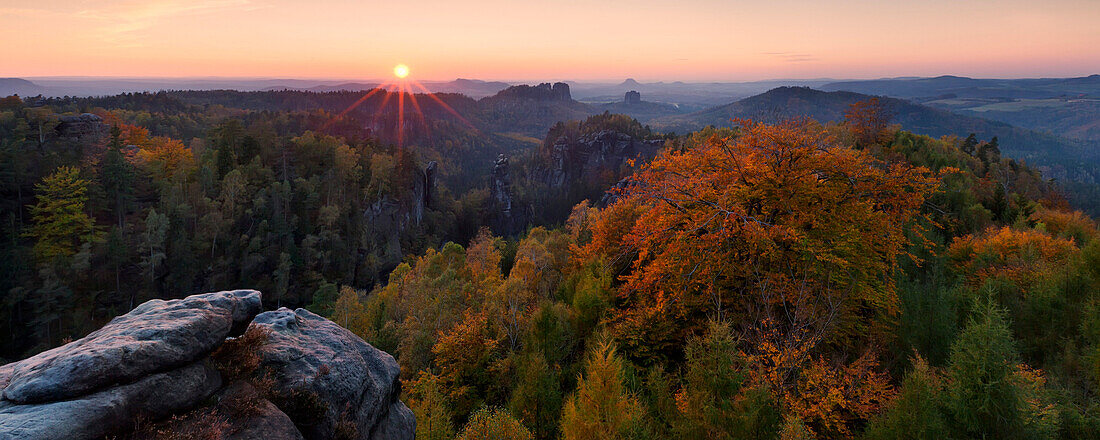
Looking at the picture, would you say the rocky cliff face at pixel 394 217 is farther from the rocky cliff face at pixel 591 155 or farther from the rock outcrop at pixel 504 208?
the rocky cliff face at pixel 591 155

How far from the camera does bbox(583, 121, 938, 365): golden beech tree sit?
14656mm

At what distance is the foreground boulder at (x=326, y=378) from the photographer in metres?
9.11

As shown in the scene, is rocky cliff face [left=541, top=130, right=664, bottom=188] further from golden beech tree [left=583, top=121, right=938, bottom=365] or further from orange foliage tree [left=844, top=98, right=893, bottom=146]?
golden beech tree [left=583, top=121, right=938, bottom=365]

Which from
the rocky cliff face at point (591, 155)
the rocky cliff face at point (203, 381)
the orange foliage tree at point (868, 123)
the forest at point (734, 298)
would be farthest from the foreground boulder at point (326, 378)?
the rocky cliff face at point (591, 155)

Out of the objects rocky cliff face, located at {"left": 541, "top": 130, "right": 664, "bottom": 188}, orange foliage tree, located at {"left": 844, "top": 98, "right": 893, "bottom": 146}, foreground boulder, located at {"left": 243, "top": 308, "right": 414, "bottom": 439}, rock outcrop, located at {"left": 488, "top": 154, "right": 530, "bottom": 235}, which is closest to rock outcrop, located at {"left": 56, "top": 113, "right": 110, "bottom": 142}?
rock outcrop, located at {"left": 488, "top": 154, "right": 530, "bottom": 235}

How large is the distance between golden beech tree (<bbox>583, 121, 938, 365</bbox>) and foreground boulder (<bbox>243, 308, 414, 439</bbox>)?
9348 millimetres

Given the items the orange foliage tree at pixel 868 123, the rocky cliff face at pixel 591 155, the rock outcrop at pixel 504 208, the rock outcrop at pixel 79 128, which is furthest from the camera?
the rocky cliff face at pixel 591 155

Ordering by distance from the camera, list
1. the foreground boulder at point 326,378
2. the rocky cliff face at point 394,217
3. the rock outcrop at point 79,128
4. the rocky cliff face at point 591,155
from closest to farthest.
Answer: the foreground boulder at point 326,378 < the rock outcrop at point 79,128 < the rocky cliff face at point 394,217 < the rocky cliff face at point 591,155

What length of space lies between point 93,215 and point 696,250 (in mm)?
89629

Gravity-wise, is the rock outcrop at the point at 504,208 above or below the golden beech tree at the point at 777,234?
below

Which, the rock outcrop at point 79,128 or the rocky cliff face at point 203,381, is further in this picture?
the rock outcrop at point 79,128

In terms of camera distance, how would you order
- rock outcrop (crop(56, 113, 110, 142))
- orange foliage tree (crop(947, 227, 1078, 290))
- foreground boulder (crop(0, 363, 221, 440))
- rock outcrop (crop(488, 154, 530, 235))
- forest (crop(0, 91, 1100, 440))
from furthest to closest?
1. rock outcrop (crop(488, 154, 530, 235))
2. rock outcrop (crop(56, 113, 110, 142))
3. orange foliage tree (crop(947, 227, 1078, 290))
4. forest (crop(0, 91, 1100, 440))
5. foreground boulder (crop(0, 363, 221, 440))

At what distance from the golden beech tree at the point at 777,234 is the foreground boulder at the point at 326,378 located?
30.7 ft

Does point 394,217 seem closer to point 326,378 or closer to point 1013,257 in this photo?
point 326,378
